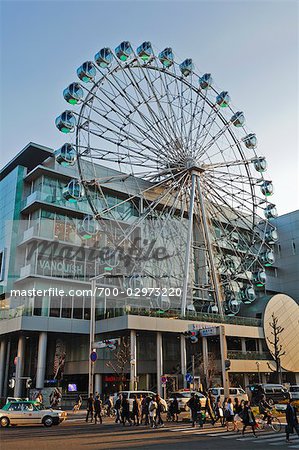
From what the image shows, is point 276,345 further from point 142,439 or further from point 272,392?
point 142,439

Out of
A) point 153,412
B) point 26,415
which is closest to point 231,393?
point 153,412

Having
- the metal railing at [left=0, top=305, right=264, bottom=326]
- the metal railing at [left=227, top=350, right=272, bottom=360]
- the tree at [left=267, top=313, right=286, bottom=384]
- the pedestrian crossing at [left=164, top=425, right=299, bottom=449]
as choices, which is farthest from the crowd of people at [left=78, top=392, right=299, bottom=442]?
the tree at [left=267, top=313, right=286, bottom=384]

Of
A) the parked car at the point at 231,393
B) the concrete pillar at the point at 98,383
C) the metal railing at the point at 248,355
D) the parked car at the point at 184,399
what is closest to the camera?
the parked car at the point at 184,399

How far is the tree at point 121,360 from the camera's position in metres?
41.8

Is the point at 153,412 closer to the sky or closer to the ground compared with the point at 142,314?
closer to the ground

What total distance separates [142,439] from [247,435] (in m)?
5.04

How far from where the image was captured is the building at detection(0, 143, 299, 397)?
4309cm

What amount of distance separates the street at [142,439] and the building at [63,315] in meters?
20.4

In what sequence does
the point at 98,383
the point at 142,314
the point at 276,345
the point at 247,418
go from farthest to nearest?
the point at 276,345, the point at 98,383, the point at 142,314, the point at 247,418

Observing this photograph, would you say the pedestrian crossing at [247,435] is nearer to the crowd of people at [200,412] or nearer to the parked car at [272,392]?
the crowd of people at [200,412]

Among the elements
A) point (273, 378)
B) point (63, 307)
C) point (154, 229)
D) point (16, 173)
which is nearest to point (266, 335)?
point (273, 378)

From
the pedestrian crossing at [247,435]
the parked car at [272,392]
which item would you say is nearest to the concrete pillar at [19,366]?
the parked car at [272,392]

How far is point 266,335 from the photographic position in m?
53.3

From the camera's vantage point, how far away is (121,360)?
139 feet
